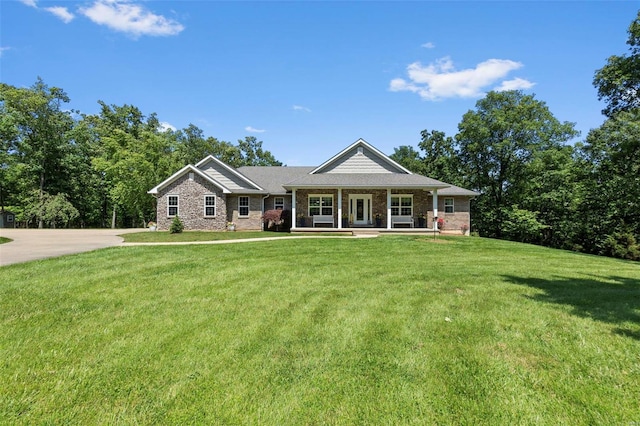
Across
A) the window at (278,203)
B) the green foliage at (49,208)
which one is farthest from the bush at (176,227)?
the green foliage at (49,208)

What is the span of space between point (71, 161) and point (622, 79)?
49813mm

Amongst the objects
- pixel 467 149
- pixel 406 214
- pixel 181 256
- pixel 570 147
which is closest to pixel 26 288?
pixel 181 256

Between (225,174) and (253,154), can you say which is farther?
(253,154)

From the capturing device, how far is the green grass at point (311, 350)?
111 inches

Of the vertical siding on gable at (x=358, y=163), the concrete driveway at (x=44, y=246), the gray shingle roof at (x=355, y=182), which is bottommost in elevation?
the concrete driveway at (x=44, y=246)

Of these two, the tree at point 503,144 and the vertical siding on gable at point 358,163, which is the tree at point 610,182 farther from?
the vertical siding on gable at point 358,163

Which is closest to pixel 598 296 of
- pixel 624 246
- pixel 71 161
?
pixel 624 246

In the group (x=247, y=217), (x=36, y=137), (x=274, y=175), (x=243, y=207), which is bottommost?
(x=247, y=217)

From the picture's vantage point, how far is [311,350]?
381 centimetres

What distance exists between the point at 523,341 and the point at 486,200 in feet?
110

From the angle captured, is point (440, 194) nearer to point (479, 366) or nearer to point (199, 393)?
point (479, 366)

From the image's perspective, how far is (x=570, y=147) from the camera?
100 feet

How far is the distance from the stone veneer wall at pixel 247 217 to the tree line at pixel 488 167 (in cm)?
1636

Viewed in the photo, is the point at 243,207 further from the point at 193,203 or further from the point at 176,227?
the point at 176,227
